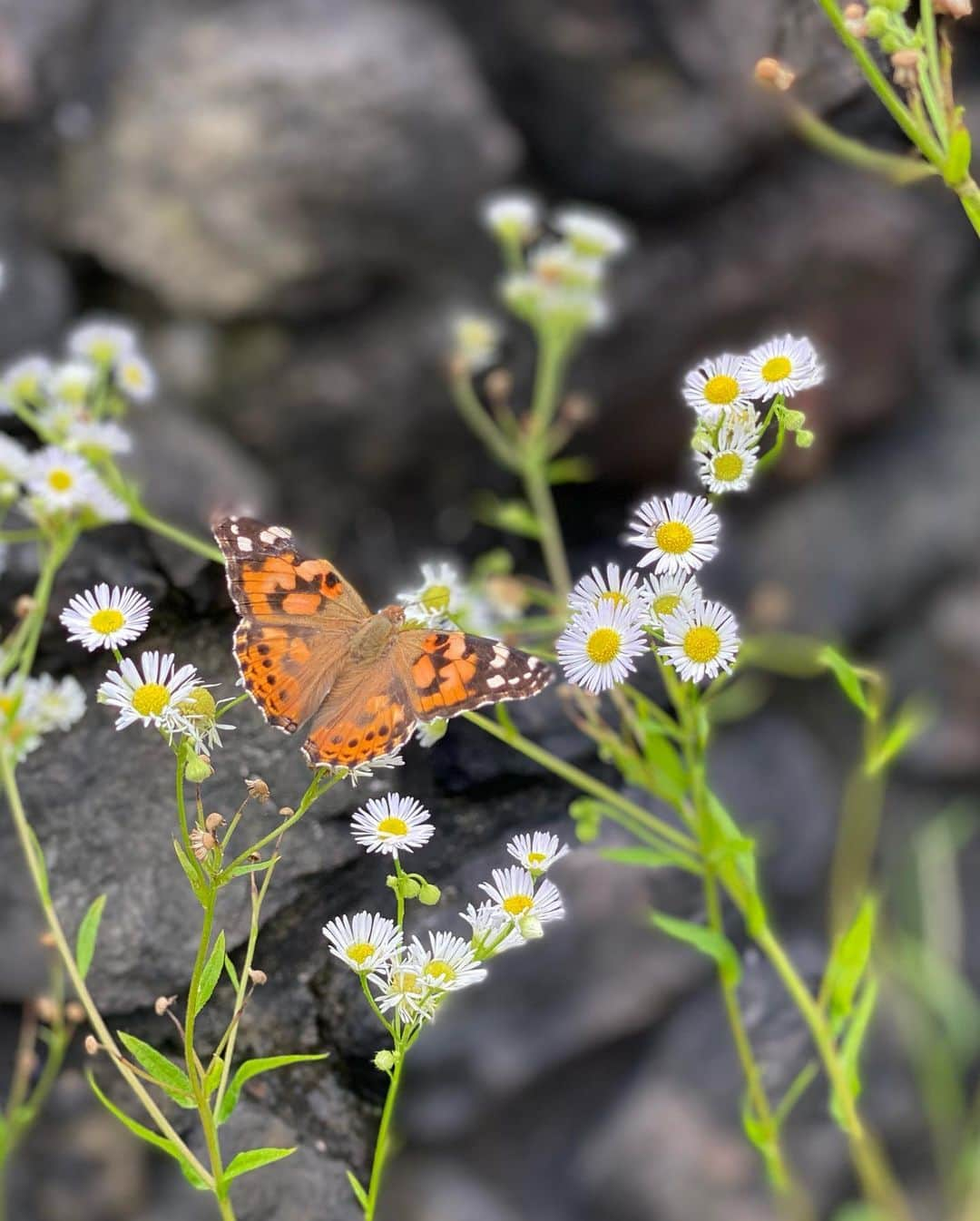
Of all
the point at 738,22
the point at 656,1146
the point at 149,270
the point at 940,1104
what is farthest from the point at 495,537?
the point at 940,1104

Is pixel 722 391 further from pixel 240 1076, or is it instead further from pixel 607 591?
pixel 240 1076

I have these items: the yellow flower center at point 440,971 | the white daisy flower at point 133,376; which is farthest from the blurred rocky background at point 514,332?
the yellow flower center at point 440,971

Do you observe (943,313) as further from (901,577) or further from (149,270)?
(149,270)

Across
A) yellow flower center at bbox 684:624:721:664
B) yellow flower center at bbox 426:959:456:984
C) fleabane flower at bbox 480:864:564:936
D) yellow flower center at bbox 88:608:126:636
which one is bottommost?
yellow flower center at bbox 426:959:456:984

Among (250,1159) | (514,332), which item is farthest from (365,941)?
(514,332)

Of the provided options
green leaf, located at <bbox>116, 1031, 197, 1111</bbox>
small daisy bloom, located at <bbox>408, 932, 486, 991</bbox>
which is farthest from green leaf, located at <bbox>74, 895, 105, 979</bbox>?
small daisy bloom, located at <bbox>408, 932, 486, 991</bbox>

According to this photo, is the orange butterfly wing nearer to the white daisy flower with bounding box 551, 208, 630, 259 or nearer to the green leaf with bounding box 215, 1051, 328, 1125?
the green leaf with bounding box 215, 1051, 328, 1125

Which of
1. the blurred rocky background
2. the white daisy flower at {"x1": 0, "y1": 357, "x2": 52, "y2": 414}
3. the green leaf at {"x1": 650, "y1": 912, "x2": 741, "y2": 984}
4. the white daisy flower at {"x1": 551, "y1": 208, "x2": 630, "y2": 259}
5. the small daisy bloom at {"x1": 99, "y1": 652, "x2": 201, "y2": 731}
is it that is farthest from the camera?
the blurred rocky background
